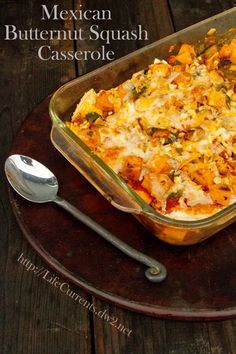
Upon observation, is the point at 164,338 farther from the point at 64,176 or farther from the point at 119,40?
the point at 119,40

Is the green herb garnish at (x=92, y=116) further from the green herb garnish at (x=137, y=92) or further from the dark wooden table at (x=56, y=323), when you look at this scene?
the dark wooden table at (x=56, y=323)

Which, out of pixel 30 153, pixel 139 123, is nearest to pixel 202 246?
pixel 139 123

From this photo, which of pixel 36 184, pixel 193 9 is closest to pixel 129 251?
pixel 36 184

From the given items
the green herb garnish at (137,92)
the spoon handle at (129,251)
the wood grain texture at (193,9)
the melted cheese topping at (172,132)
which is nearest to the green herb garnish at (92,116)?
the melted cheese topping at (172,132)

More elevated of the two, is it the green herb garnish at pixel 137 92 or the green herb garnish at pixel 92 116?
the green herb garnish at pixel 137 92

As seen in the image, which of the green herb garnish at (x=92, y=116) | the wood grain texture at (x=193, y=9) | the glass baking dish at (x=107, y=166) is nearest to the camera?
the glass baking dish at (x=107, y=166)

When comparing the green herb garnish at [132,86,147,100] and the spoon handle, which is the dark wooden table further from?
the green herb garnish at [132,86,147,100]

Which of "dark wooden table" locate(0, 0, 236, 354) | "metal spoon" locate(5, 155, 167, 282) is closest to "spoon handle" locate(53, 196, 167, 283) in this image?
"metal spoon" locate(5, 155, 167, 282)

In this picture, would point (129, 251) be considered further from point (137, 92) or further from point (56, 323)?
point (137, 92)
